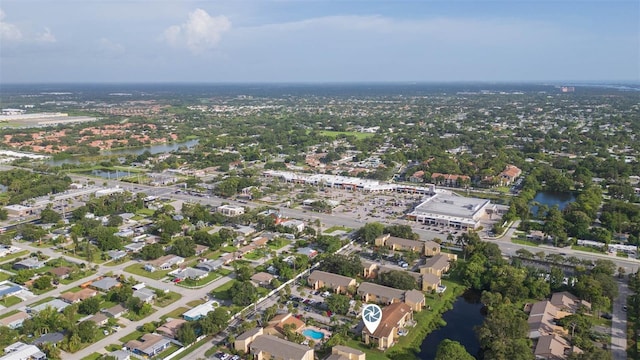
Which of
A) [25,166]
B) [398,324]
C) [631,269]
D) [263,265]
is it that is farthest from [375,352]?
[25,166]

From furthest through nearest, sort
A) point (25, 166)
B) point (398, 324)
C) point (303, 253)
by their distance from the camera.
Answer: point (25, 166), point (303, 253), point (398, 324)

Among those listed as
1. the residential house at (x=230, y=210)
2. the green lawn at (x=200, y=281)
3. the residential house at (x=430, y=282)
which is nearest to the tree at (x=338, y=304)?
the residential house at (x=430, y=282)

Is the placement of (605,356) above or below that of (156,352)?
above

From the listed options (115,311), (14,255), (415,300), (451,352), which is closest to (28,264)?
(14,255)

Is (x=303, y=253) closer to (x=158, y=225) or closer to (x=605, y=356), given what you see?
(x=158, y=225)

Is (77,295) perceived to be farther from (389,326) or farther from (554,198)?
(554,198)
